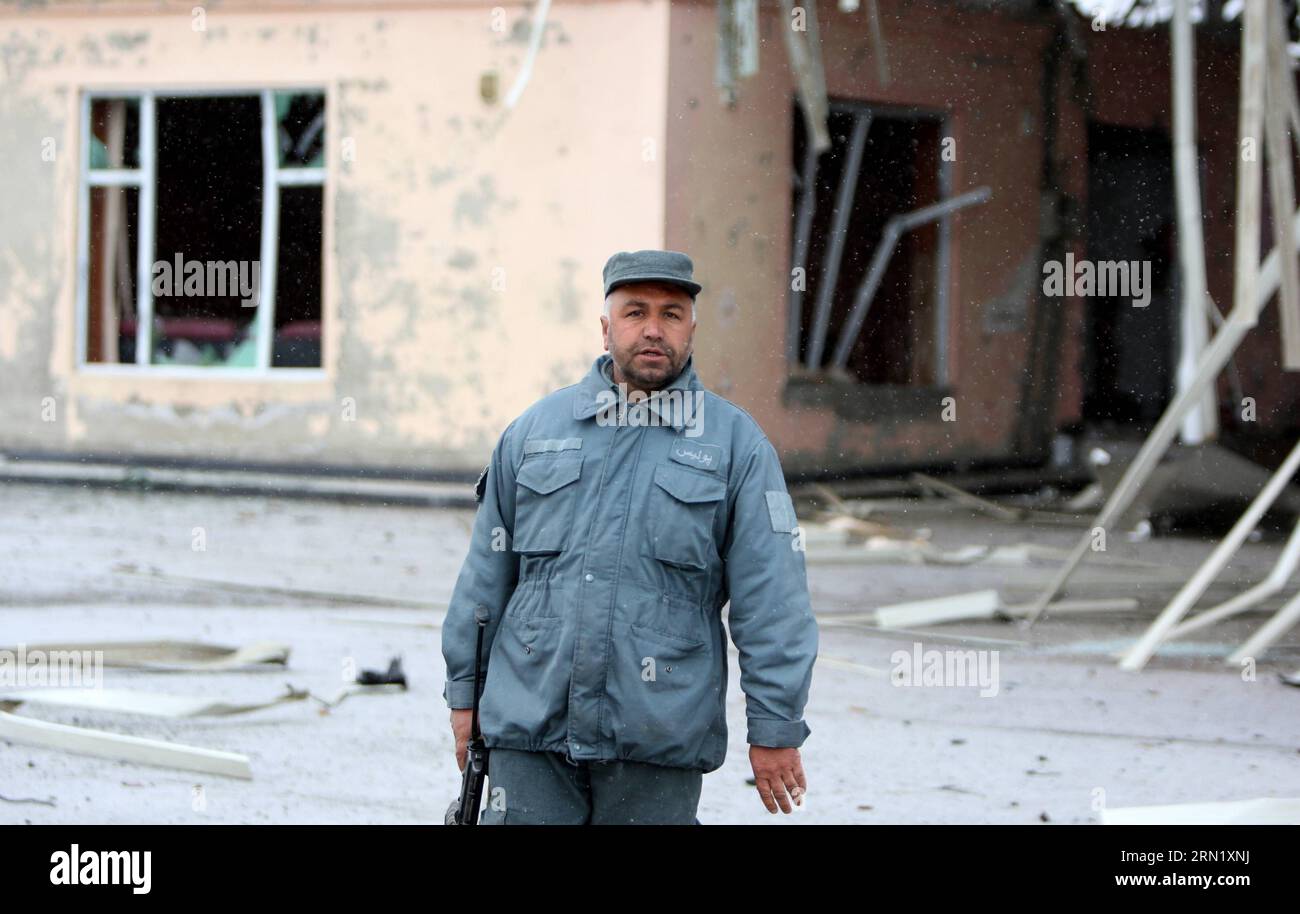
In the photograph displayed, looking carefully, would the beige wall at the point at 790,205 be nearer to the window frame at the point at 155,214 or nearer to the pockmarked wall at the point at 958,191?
the pockmarked wall at the point at 958,191

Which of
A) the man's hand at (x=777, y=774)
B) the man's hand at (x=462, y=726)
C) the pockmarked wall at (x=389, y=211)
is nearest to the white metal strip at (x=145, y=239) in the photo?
the pockmarked wall at (x=389, y=211)

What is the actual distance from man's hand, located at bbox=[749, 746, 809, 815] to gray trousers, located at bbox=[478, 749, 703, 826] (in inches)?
5.4

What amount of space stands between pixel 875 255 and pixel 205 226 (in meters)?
6.00

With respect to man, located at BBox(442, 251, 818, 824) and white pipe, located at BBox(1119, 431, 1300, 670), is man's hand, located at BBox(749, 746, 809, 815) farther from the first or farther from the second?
white pipe, located at BBox(1119, 431, 1300, 670)

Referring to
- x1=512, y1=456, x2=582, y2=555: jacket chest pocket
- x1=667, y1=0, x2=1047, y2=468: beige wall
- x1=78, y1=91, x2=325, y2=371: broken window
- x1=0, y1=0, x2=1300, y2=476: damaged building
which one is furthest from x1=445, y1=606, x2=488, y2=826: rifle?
x1=78, y1=91, x2=325, y2=371: broken window

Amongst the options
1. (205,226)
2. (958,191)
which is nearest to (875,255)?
(958,191)

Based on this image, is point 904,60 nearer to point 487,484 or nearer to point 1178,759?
point 1178,759

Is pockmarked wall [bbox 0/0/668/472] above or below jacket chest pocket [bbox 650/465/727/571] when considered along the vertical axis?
above

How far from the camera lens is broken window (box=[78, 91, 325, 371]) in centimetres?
1364

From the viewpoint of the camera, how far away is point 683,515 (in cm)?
328

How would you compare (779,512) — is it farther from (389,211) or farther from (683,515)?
(389,211)

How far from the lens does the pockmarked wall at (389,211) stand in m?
12.8
